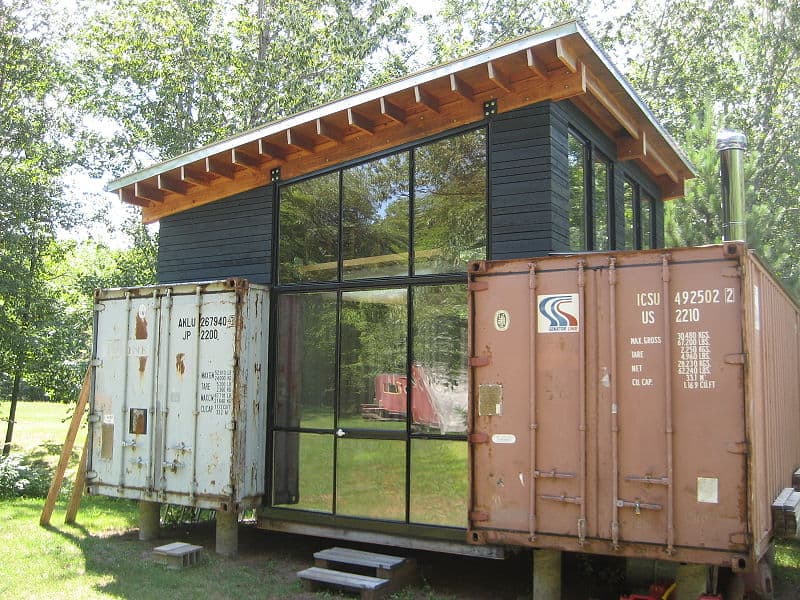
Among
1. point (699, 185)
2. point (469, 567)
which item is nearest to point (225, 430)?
point (469, 567)

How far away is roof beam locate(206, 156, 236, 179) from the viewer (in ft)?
29.9

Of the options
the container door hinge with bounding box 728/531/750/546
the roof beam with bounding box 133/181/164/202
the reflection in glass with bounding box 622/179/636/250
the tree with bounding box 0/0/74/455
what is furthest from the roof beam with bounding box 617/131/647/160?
the tree with bounding box 0/0/74/455

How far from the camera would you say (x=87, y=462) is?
30.4ft

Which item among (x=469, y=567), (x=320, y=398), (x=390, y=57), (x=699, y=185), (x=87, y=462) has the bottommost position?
(x=469, y=567)

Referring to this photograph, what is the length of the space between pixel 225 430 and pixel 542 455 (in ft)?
12.7

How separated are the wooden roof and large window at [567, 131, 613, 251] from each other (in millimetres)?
433

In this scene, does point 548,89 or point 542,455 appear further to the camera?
point 548,89

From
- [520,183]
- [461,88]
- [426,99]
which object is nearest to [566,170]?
[520,183]

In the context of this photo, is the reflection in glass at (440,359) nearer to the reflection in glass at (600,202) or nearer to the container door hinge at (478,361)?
the container door hinge at (478,361)

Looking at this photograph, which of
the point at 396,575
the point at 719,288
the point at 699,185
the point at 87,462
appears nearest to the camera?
the point at 719,288

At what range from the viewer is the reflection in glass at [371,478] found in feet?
25.0

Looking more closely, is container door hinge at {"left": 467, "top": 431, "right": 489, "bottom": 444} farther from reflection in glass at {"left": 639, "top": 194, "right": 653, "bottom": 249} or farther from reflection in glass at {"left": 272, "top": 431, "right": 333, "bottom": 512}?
reflection in glass at {"left": 639, "top": 194, "right": 653, "bottom": 249}

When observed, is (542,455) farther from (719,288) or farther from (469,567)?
(469,567)

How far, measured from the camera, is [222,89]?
19625 millimetres
